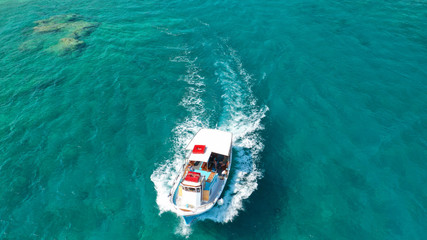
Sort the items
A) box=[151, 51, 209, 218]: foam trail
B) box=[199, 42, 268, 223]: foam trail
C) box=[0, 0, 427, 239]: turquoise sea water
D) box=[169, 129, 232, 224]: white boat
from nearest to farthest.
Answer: box=[169, 129, 232, 224]: white boat, box=[0, 0, 427, 239]: turquoise sea water, box=[199, 42, 268, 223]: foam trail, box=[151, 51, 209, 218]: foam trail

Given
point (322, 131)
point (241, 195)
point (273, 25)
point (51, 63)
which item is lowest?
point (241, 195)

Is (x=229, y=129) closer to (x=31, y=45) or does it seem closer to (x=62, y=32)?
(x=62, y=32)

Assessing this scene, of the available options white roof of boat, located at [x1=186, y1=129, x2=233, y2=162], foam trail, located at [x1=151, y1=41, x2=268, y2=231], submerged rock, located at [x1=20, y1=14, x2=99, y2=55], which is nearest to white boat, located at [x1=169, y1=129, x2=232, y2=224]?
white roof of boat, located at [x1=186, y1=129, x2=233, y2=162]

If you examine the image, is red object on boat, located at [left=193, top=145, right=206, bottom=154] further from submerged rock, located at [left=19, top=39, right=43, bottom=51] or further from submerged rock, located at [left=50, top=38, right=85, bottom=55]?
submerged rock, located at [left=19, top=39, right=43, bottom=51]

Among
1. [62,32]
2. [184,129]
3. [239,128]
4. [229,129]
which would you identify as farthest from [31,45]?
[239,128]

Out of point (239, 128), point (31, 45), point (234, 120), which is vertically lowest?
point (239, 128)

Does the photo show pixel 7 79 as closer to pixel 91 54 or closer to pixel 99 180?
pixel 91 54

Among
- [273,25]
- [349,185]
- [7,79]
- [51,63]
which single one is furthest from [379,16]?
[7,79]
